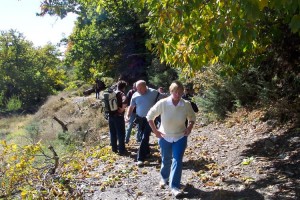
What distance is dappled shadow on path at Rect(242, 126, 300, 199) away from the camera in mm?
5488

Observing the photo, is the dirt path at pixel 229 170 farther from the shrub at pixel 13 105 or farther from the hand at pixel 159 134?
the shrub at pixel 13 105

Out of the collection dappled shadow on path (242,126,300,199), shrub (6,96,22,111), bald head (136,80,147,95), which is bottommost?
shrub (6,96,22,111)

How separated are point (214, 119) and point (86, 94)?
69.2ft

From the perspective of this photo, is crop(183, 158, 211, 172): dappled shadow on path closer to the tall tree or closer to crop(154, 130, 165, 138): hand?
crop(154, 130, 165, 138): hand

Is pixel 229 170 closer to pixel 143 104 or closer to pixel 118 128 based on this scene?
pixel 143 104

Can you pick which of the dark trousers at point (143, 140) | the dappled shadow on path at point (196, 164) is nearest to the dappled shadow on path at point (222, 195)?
the dappled shadow on path at point (196, 164)

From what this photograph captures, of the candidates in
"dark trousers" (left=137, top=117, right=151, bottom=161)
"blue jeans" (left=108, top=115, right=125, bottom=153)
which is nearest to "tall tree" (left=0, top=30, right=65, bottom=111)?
"blue jeans" (left=108, top=115, right=125, bottom=153)

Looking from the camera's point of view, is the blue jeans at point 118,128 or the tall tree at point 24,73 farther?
the tall tree at point 24,73

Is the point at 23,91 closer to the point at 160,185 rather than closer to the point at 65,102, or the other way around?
the point at 65,102

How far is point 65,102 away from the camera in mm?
28469

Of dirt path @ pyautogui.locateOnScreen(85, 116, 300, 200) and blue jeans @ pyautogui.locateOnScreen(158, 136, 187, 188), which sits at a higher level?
blue jeans @ pyautogui.locateOnScreen(158, 136, 187, 188)

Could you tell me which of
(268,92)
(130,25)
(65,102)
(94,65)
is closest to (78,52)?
(94,65)

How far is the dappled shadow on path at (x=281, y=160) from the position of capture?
5.49 metres

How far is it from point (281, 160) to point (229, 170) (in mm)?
948
